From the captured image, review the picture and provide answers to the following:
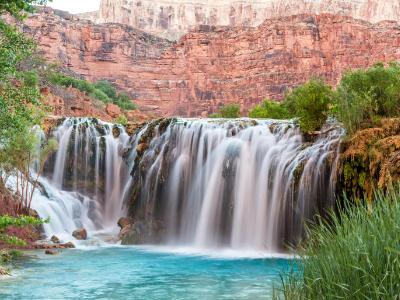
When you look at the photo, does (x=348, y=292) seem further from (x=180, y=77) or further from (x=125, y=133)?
(x=180, y=77)

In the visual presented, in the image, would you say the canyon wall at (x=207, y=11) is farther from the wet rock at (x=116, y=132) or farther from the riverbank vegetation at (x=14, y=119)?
the riverbank vegetation at (x=14, y=119)

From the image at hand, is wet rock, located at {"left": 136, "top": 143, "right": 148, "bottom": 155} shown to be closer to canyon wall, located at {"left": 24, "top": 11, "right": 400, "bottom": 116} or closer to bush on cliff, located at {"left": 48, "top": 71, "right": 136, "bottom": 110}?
bush on cliff, located at {"left": 48, "top": 71, "right": 136, "bottom": 110}

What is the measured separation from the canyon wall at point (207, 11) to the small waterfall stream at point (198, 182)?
140646 millimetres

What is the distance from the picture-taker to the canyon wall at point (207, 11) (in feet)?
539

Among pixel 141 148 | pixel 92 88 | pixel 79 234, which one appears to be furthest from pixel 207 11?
pixel 79 234

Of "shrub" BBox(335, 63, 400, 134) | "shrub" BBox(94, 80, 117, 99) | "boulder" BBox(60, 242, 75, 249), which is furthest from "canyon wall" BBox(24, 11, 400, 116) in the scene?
"boulder" BBox(60, 242, 75, 249)

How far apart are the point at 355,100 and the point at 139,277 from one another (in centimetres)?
1025

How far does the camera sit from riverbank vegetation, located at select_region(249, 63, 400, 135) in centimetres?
1922

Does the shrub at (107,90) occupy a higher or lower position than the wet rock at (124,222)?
higher

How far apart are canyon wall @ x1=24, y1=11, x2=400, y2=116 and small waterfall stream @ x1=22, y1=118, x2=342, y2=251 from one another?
64.8 m

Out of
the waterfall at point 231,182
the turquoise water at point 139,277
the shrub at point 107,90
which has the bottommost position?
the turquoise water at point 139,277

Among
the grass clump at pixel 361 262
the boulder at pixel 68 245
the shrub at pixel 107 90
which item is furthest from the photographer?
the shrub at pixel 107 90

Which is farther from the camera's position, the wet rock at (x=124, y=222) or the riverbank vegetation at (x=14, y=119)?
the wet rock at (x=124, y=222)

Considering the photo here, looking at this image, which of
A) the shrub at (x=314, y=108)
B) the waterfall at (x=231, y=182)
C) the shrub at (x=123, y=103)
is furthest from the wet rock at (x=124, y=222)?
the shrub at (x=123, y=103)
